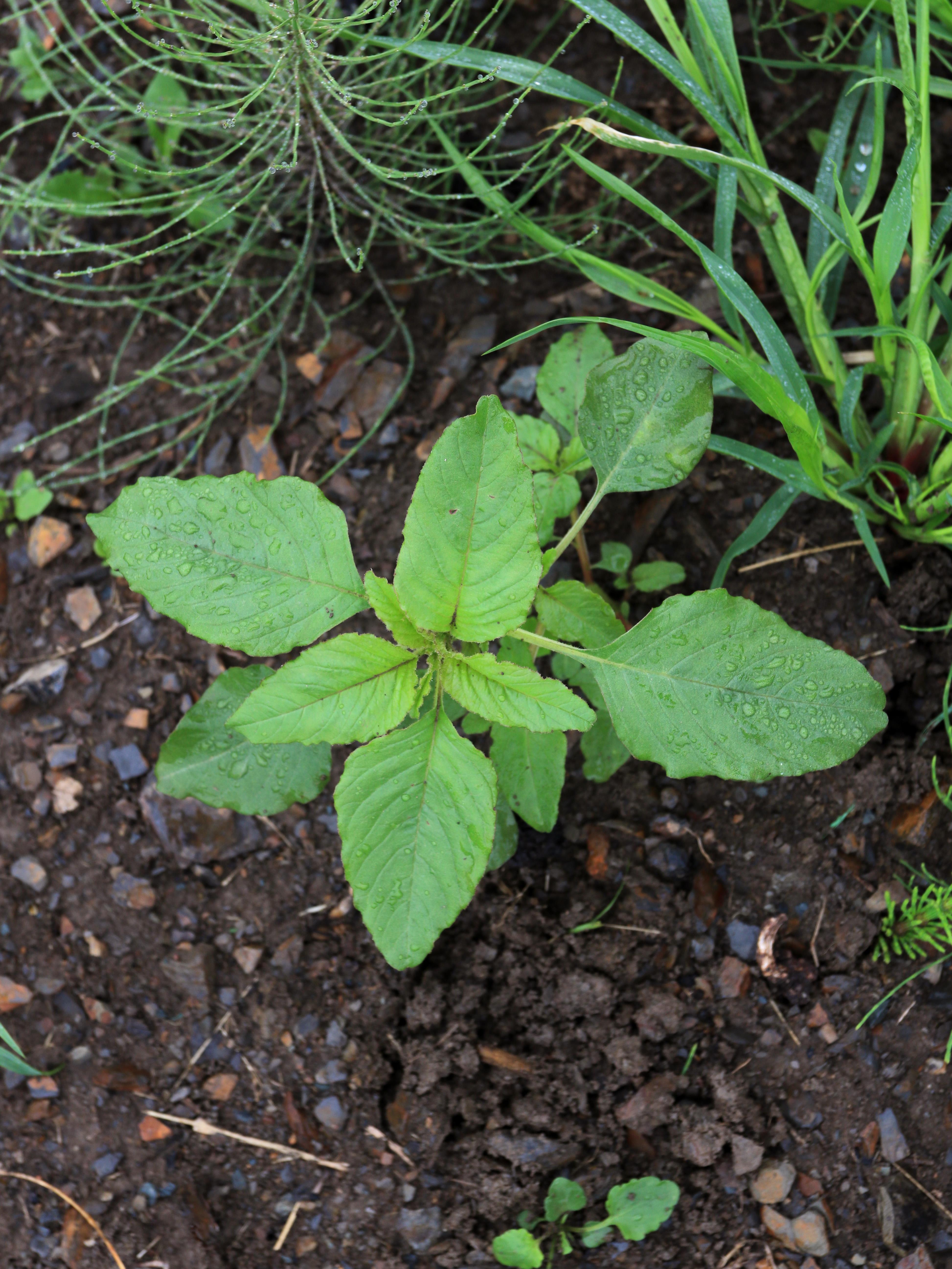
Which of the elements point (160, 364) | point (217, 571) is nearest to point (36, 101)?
point (160, 364)

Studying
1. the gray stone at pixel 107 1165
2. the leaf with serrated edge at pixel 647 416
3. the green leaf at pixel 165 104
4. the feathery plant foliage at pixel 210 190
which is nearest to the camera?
the leaf with serrated edge at pixel 647 416

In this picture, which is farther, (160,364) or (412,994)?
(160,364)

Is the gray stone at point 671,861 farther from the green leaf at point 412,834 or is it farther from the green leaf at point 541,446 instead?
the green leaf at point 541,446

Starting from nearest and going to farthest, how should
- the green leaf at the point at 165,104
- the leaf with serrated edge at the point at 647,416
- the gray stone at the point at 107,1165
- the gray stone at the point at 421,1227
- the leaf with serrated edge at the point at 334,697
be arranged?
the leaf with serrated edge at the point at 334,697
the leaf with serrated edge at the point at 647,416
the gray stone at the point at 421,1227
the gray stone at the point at 107,1165
the green leaf at the point at 165,104

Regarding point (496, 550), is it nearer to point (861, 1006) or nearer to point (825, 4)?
point (861, 1006)

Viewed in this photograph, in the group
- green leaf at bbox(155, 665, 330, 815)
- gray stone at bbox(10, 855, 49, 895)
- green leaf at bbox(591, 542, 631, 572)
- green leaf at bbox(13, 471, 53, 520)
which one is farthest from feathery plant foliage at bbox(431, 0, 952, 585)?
gray stone at bbox(10, 855, 49, 895)

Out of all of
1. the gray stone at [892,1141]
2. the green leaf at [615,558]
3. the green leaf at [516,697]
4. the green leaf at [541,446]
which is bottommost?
the gray stone at [892,1141]

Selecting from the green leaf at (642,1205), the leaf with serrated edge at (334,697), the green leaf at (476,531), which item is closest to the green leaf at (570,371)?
the green leaf at (476,531)
